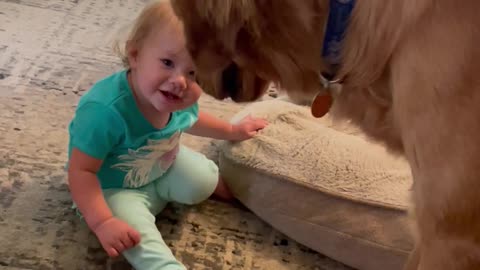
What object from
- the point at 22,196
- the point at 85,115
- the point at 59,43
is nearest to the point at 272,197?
the point at 85,115

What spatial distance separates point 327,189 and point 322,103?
40 cm

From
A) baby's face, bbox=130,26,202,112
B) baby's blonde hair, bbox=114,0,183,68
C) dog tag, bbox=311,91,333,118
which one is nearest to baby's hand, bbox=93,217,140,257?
baby's face, bbox=130,26,202,112

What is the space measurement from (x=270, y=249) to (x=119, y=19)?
3.31 ft

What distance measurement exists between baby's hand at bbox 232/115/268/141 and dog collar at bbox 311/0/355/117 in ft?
1.63

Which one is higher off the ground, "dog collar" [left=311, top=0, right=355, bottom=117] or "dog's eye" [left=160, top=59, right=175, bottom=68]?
"dog collar" [left=311, top=0, right=355, bottom=117]

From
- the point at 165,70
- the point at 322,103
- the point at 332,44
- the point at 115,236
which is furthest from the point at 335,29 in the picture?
the point at 115,236

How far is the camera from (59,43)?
6.46ft

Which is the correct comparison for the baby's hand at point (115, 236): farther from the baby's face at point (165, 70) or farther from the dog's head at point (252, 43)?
the dog's head at point (252, 43)

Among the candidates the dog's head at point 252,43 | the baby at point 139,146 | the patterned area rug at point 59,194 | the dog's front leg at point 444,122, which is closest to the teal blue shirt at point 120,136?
the baby at point 139,146

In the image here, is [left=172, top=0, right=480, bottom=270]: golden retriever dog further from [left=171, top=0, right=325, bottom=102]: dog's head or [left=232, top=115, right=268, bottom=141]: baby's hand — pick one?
[left=232, top=115, right=268, bottom=141]: baby's hand

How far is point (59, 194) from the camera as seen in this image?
1.51 meters

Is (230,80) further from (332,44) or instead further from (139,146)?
(139,146)

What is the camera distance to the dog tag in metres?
1.04

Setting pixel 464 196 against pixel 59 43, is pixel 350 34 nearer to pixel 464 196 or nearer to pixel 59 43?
pixel 464 196
